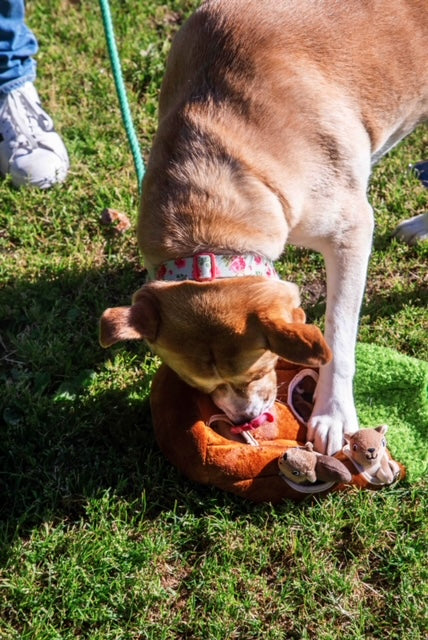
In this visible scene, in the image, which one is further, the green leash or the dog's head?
the green leash

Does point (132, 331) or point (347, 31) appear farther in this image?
point (347, 31)

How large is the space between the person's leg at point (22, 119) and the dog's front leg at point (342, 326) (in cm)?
240

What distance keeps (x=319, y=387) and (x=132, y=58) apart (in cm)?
361

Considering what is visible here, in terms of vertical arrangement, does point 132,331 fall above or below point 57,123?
above

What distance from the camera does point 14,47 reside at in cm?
544

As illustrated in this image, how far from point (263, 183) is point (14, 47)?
2786 mm

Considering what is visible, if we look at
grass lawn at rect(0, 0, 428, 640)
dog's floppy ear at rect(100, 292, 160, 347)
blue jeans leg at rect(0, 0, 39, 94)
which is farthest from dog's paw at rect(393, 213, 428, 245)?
blue jeans leg at rect(0, 0, 39, 94)

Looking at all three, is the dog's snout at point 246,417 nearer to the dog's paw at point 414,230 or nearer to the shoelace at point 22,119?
the dog's paw at point 414,230

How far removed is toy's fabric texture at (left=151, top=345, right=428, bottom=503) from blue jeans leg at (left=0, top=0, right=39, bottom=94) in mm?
2813

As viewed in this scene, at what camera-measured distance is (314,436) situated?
3848mm

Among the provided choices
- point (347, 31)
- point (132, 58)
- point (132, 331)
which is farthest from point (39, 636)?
point (132, 58)

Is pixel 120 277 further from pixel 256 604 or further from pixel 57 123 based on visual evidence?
pixel 256 604

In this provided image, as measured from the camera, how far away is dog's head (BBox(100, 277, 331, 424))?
127 inches

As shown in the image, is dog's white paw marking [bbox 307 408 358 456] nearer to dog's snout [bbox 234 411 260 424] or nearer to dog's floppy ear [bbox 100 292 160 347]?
dog's snout [bbox 234 411 260 424]
